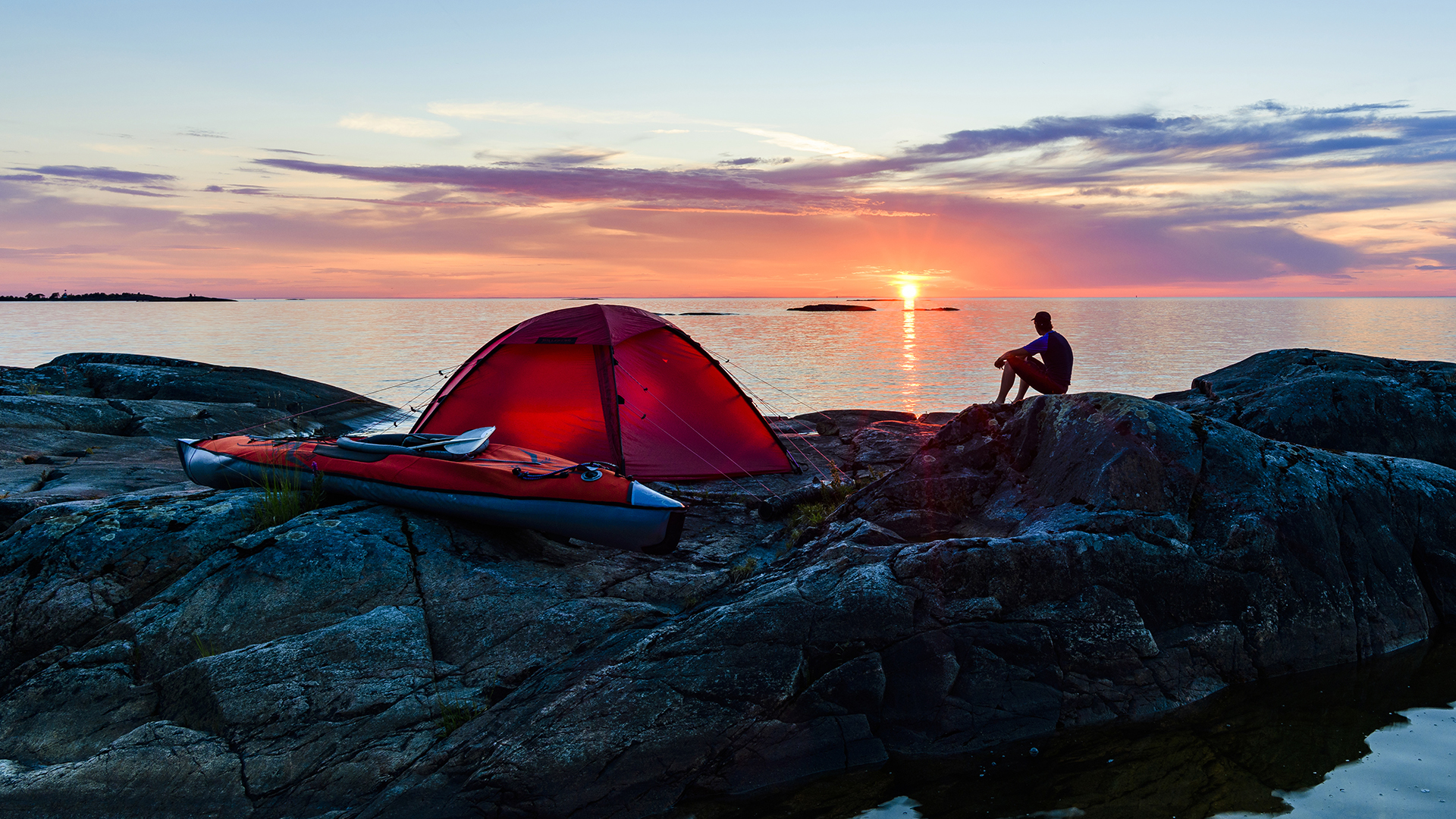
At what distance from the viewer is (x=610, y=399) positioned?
12.4 metres

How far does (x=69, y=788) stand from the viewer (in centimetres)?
515

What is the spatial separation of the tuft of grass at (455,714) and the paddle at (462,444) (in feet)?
11.4

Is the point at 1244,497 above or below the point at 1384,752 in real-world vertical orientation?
above

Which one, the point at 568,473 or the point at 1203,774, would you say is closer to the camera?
the point at 1203,774

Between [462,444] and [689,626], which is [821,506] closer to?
[462,444]

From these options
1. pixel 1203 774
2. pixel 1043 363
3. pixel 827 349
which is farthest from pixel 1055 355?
pixel 827 349

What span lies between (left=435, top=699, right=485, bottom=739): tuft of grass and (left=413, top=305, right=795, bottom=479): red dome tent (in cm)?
649

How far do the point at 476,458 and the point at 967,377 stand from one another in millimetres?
28461

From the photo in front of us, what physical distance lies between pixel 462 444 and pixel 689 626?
4.12m

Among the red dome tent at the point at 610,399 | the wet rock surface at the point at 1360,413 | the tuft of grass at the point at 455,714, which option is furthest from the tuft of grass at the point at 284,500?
A: the wet rock surface at the point at 1360,413

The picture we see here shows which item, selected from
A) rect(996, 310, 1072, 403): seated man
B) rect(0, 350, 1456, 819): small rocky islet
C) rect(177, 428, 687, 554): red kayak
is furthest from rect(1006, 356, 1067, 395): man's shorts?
rect(177, 428, 687, 554): red kayak

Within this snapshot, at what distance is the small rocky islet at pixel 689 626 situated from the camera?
5250mm

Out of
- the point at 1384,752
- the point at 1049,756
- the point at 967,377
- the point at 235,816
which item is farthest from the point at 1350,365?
the point at 967,377

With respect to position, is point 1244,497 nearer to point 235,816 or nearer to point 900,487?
point 900,487
